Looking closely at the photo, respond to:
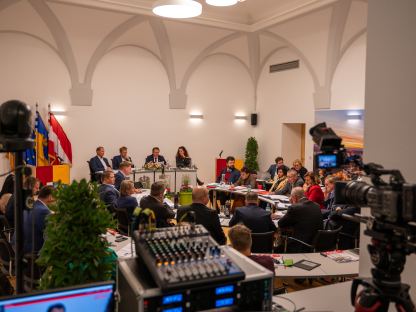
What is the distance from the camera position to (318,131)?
2230 millimetres

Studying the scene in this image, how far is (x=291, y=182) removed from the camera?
9.14 m

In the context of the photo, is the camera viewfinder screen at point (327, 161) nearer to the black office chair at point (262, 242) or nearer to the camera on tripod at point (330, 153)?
the camera on tripod at point (330, 153)

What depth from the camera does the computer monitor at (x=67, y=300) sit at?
174cm

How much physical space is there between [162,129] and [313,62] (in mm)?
5439

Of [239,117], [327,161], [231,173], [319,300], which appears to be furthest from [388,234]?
[239,117]

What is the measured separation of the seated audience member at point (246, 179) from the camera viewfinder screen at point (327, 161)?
27.2 feet

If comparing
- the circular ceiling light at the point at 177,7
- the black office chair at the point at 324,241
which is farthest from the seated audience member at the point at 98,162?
the black office chair at the point at 324,241

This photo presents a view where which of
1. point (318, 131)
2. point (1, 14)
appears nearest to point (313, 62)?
point (1, 14)

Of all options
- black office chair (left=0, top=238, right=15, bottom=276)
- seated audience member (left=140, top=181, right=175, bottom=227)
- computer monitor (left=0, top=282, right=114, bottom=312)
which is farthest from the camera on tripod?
black office chair (left=0, top=238, right=15, bottom=276)

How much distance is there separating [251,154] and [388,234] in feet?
43.6

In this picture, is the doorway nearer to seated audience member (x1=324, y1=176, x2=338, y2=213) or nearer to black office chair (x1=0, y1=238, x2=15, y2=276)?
seated audience member (x1=324, y1=176, x2=338, y2=213)

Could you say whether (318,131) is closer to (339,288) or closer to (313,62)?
(339,288)

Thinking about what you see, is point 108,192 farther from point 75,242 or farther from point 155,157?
point 155,157

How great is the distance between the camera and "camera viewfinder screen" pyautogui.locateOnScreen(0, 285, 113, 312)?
1742mm
